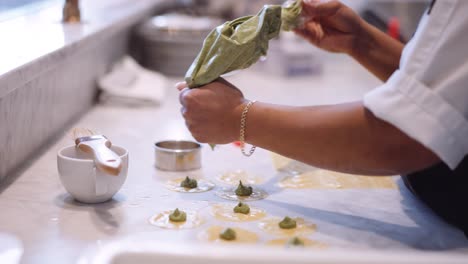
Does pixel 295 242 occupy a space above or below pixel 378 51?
below

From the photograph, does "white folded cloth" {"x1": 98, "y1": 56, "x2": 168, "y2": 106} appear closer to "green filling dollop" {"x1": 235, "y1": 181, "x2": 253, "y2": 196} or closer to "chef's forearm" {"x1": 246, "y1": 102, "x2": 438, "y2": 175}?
"green filling dollop" {"x1": 235, "y1": 181, "x2": 253, "y2": 196}

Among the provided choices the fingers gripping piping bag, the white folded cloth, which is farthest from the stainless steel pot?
the fingers gripping piping bag

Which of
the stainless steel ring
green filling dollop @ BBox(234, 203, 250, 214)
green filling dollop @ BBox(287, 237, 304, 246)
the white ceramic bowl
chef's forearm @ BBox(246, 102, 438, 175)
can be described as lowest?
the stainless steel ring

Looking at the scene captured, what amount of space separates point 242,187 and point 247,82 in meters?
1.19

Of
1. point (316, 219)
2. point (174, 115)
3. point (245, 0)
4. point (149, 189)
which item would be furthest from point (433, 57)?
point (245, 0)

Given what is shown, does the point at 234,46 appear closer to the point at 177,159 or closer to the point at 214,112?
the point at 214,112

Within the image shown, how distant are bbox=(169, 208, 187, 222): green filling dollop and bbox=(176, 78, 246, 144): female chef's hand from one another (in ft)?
0.45

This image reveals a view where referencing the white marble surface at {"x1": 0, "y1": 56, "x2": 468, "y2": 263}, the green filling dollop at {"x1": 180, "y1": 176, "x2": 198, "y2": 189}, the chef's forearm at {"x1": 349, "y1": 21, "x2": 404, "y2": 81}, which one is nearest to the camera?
the white marble surface at {"x1": 0, "y1": 56, "x2": 468, "y2": 263}

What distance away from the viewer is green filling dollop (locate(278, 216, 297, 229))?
930 mm

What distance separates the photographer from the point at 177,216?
0.94 meters

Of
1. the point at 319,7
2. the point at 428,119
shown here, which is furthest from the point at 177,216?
the point at 319,7

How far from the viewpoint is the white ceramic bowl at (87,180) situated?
950mm

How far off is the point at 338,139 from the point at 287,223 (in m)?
0.16

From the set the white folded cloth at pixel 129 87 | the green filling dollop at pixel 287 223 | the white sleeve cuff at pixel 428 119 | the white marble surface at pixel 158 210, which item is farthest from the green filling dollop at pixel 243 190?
the white folded cloth at pixel 129 87
